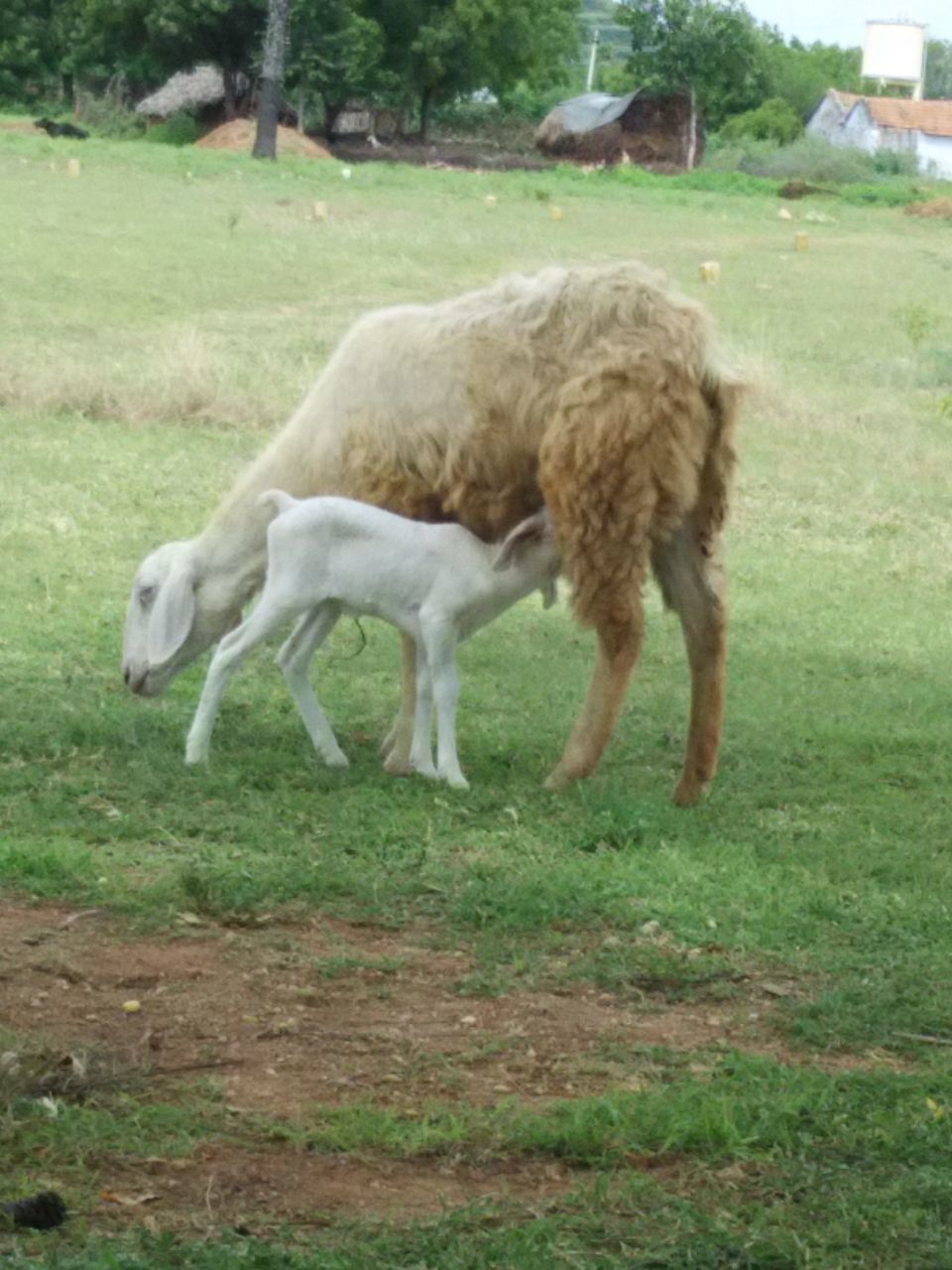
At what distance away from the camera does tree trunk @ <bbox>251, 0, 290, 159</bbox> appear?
39.5 m

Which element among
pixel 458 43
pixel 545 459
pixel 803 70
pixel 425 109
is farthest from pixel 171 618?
pixel 803 70

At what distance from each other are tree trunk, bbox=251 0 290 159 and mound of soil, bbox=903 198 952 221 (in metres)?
12.7

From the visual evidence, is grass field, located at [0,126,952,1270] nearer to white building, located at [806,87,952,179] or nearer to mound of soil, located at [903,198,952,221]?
mound of soil, located at [903,198,952,221]

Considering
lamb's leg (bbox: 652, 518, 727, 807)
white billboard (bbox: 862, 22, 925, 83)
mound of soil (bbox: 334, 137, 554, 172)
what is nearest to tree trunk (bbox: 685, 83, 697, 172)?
mound of soil (bbox: 334, 137, 554, 172)

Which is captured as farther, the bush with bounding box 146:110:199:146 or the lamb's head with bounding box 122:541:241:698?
the bush with bounding box 146:110:199:146

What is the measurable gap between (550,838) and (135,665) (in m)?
2.15

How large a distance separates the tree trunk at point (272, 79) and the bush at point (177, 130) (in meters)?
12.6

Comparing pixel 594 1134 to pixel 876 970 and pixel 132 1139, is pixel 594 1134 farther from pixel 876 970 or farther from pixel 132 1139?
pixel 876 970

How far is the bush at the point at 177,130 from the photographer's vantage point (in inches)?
2121

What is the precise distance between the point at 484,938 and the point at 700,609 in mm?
2595

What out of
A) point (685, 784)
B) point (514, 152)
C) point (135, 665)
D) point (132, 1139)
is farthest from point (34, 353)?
point (514, 152)

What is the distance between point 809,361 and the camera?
20.0 m

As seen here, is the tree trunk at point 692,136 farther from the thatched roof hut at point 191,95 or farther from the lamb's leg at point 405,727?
the lamb's leg at point 405,727

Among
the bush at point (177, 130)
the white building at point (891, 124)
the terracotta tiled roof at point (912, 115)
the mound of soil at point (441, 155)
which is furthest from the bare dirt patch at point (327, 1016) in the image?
the terracotta tiled roof at point (912, 115)
